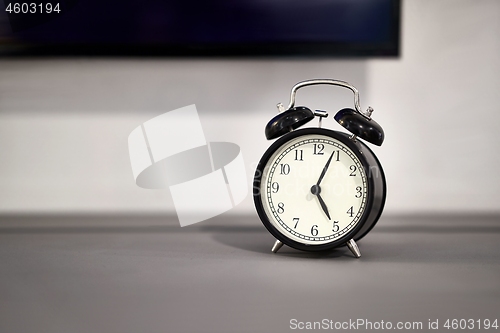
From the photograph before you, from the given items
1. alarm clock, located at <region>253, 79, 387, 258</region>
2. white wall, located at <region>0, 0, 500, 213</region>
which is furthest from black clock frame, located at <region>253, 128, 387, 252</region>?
white wall, located at <region>0, 0, 500, 213</region>

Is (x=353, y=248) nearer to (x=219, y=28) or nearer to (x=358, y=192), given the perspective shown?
(x=358, y=192)

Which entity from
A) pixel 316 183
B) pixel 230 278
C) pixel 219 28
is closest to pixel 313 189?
pixel 316 183

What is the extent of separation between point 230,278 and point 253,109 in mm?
715

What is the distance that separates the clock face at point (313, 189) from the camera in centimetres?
128

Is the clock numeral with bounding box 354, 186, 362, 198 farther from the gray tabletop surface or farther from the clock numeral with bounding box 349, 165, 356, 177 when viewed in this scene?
the gray tabletop surface

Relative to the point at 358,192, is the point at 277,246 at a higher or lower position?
lower

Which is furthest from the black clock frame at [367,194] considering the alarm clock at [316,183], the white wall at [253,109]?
the white wall at [253,109]

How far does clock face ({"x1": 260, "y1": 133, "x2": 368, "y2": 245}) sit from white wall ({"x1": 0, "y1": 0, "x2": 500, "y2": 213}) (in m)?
0.44

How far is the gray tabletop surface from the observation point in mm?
917

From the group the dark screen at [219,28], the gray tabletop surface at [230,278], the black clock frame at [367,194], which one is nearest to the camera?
the gray tabletop surface at [230,278]

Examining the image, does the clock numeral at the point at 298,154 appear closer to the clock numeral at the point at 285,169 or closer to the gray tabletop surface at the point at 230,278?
the clock numeral at the point at 285,169

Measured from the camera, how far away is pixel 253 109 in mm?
1733

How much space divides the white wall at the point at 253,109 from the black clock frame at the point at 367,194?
1.43 ft

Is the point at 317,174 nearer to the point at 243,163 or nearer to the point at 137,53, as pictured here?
the point at 243,163
